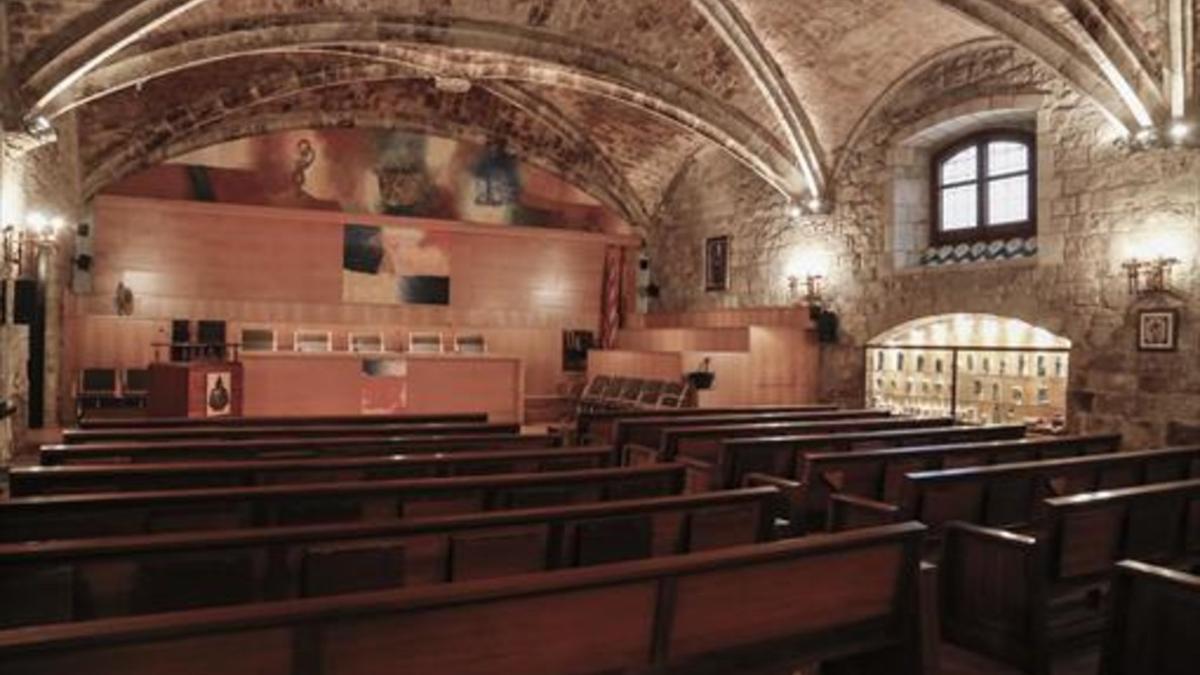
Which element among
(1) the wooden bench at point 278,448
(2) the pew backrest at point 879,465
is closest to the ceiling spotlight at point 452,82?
(1) the wooden bench at point 278,448

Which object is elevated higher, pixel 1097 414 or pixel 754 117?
pixel 754 117

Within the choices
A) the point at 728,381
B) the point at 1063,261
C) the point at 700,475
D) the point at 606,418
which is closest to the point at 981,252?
the point at 1063,261

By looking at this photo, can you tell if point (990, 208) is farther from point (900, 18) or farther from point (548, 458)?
point (548, 458)

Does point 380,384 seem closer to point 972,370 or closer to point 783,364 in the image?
point 783,364

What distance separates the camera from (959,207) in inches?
420

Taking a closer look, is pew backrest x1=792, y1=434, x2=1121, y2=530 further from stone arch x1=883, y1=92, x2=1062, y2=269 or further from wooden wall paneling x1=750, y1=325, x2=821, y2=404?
wooden wall paneling x1=750, y1=325, x2=821, y2=404

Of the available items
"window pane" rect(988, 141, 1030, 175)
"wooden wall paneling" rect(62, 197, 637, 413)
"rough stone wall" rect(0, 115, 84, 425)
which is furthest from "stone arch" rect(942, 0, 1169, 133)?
"rough stone wall" rect(0, 115, 84, 425)

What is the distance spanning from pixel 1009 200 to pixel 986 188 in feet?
1.37

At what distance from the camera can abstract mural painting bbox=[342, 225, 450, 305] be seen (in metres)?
14.0

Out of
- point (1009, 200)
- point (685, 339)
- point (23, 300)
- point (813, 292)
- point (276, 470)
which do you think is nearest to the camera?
point (276, 470)

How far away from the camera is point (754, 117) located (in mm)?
12016

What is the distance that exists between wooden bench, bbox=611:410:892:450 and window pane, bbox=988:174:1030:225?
3.35 metres

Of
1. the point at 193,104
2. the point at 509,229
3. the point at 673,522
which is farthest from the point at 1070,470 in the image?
the point at 193,104

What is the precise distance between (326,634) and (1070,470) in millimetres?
4582
